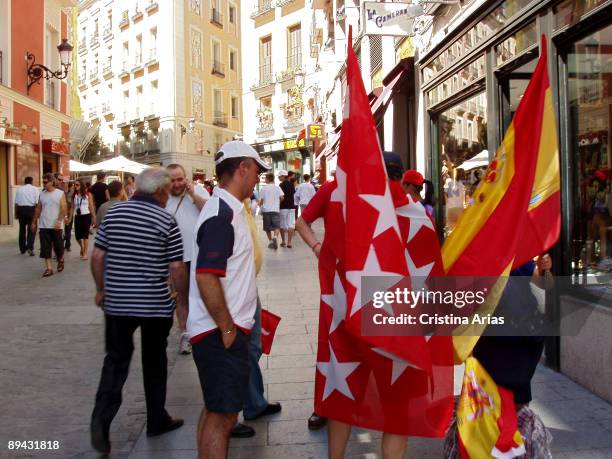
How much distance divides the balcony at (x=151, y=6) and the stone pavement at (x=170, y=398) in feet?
133

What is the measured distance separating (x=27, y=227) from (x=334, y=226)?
42.2 ft

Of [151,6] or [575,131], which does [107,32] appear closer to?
[151,6]

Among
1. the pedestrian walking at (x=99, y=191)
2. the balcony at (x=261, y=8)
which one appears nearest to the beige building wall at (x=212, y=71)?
the balcony at (x=261, y=8)

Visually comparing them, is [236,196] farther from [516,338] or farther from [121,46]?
[121,46]

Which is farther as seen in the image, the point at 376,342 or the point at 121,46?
the point at 121,46

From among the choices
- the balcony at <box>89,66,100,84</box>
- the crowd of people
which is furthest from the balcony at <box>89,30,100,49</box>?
the crowd of people

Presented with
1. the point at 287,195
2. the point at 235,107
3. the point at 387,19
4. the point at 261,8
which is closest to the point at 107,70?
the point at 235,107

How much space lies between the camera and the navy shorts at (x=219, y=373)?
292 cm

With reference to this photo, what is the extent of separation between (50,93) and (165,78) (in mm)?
21381

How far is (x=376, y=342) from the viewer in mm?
2734

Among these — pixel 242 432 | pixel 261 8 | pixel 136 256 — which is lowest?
pixel 242 432

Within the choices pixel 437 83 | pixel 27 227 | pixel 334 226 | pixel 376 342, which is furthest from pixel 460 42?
pixel 27 227
